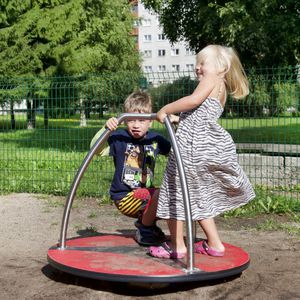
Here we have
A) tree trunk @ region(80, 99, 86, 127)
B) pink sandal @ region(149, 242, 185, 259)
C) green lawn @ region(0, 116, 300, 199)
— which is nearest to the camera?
pink sandal @ region(149, 242, 185, 259)

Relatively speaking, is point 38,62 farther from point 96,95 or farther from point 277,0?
point 96,95

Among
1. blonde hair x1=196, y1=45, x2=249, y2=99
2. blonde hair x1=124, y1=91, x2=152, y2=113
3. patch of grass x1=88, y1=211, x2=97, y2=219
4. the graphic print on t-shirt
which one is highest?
blonde hair x1=196, y1=45, x2=249, y2=99

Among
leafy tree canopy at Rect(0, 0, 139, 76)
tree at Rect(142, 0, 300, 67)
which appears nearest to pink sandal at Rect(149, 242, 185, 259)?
tree at Rect(142, 0, 300, 67)

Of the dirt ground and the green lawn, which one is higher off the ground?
the green lawn

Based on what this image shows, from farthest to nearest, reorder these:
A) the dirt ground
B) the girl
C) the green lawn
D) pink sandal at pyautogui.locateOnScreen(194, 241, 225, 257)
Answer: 1. the green lawn
2. pink sandal at pyautogui.locateOnScreen(194, 241, 225, 257)
3. the girl
4. the dirt ground

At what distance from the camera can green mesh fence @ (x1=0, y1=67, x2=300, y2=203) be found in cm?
730

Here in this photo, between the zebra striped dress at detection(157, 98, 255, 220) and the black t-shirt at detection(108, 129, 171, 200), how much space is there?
0.54m

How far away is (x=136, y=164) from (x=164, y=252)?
835 mm

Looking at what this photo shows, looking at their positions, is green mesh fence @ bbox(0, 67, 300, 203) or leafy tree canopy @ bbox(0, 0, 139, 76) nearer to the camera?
green mesh fence @ bbox(0, 67, 300, 203)

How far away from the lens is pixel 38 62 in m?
23.3

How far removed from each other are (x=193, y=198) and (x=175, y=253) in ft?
1.41

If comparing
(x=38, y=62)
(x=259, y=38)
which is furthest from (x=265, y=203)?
(x=38, y=62)

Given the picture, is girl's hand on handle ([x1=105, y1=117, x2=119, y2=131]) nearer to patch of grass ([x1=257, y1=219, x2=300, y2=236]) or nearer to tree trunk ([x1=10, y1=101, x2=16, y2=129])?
patch of grass ([x1=257, y1=219, x2=300, y2=236])

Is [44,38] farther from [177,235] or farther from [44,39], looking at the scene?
[177,235]
